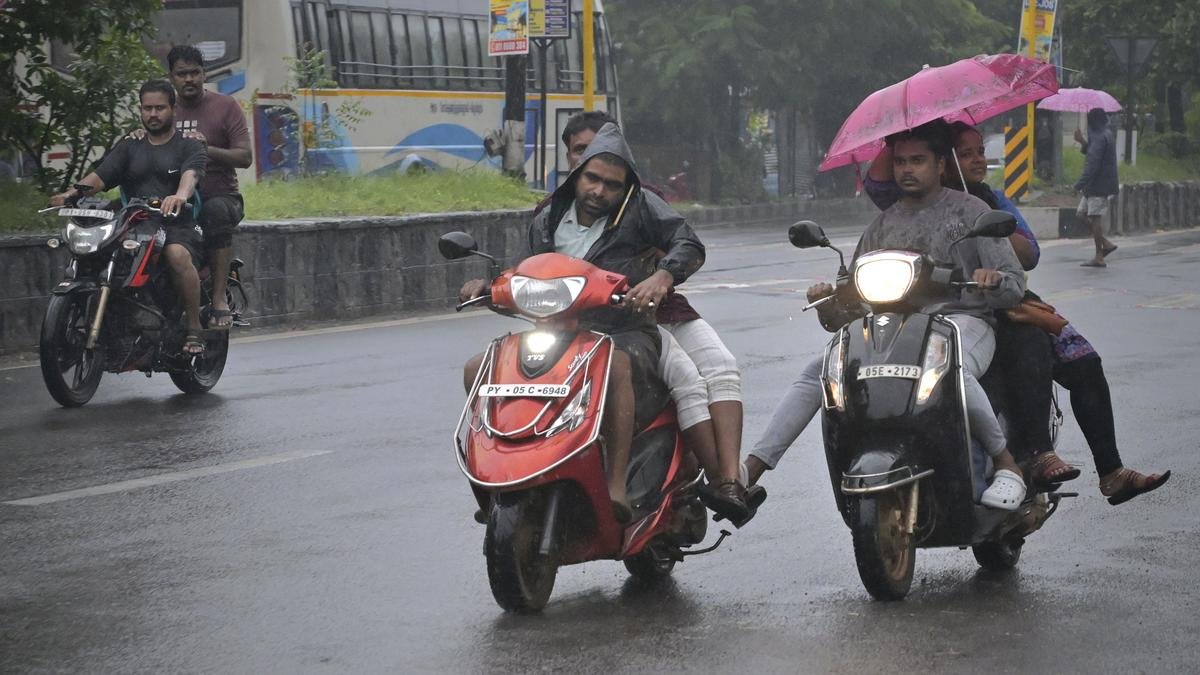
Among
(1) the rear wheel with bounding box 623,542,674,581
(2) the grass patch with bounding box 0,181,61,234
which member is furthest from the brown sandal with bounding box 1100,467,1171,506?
(2) the grass patch with bounding box 0,181,61,234

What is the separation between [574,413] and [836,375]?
85 cm

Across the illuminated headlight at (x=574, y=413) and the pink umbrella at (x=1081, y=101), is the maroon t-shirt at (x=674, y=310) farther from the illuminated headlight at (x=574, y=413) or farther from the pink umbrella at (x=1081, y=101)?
the pink umbrella at (x=1081, y=101)

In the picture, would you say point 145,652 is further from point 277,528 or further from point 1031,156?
point 1031,156

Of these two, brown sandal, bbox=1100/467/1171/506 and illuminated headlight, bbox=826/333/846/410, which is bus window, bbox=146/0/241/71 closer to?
brown sandal, bbox=1100/467/1171/506

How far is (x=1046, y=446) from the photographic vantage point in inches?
237

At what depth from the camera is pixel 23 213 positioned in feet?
44.2

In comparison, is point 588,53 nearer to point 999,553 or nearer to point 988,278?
point 999,553

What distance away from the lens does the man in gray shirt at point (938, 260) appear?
5.82m

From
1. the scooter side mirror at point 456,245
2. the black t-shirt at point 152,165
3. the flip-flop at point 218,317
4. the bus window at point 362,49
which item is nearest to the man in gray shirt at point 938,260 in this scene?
the scooter side mirror at point 456,245

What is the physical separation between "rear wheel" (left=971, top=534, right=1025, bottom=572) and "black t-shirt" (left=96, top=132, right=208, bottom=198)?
222 inches

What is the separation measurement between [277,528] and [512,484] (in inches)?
77.5

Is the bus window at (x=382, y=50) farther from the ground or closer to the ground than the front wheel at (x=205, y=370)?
farther from the ground

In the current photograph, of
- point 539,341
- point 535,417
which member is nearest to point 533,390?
point 535,417

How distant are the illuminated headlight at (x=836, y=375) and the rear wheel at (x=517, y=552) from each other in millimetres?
937
